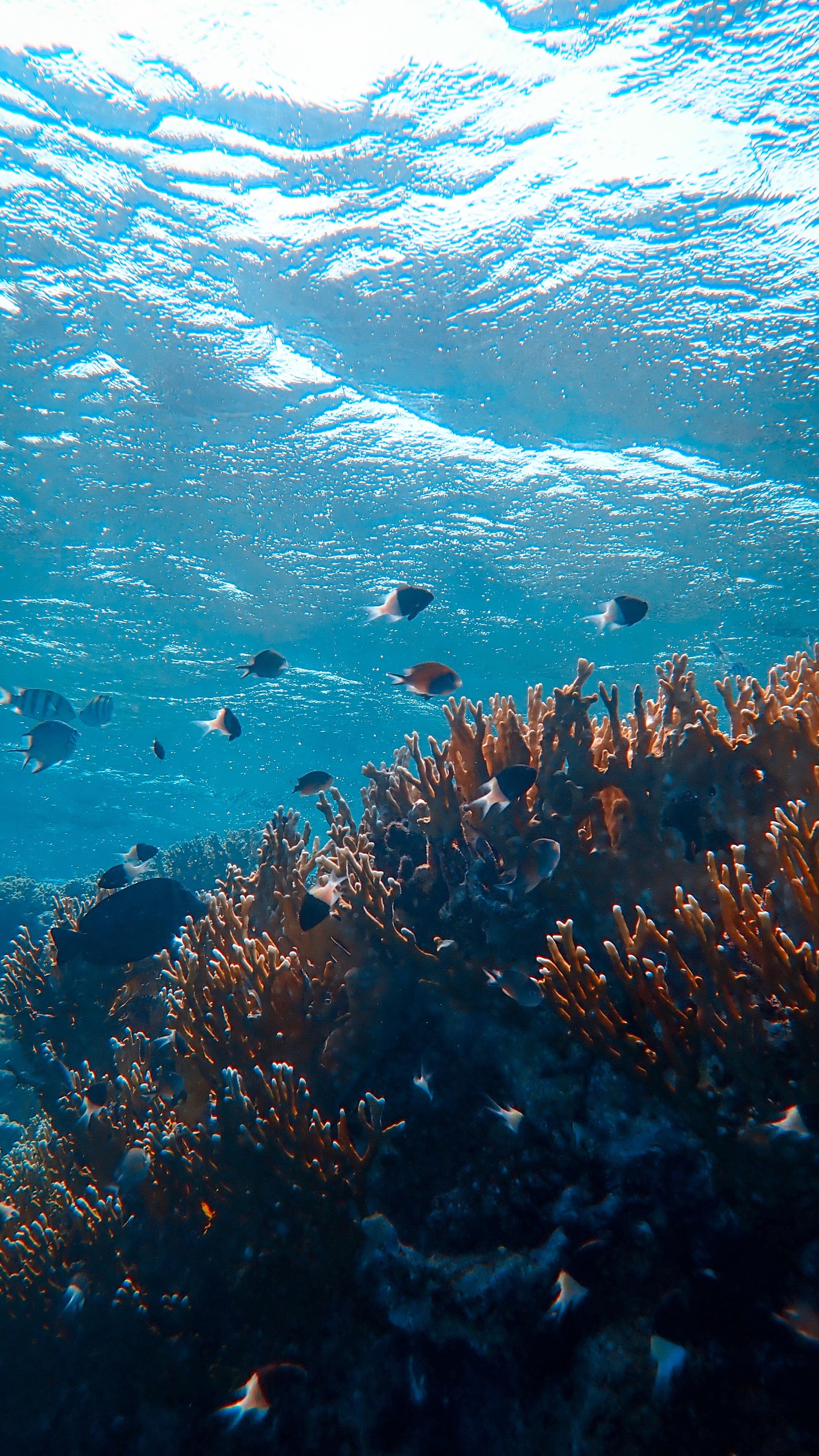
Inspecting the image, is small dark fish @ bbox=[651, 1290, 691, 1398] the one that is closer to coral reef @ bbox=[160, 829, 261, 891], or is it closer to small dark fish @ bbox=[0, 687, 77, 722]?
small dark fish @ bbox=[0, 687, 77, 722]

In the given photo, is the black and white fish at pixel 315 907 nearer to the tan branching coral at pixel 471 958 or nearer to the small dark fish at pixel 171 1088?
the tan branching coral at pixel 471 958

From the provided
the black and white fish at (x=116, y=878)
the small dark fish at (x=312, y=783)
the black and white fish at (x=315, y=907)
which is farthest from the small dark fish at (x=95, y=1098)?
the small dark fish at (x=312, y=783)

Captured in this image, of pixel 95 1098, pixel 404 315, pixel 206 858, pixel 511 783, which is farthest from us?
pixel 206 858

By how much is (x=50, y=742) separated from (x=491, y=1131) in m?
7.16

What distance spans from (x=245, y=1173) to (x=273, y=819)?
8.26 feet

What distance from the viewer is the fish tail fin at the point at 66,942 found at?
15.3 ft

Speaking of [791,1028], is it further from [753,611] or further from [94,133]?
[753,611]

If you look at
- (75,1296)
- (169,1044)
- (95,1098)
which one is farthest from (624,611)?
(75,1296)

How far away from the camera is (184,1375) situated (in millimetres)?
2789

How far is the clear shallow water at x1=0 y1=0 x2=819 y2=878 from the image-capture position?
7586 millimetres

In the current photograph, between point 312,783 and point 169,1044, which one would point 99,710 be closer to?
point 312,783

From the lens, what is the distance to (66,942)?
15.5ft

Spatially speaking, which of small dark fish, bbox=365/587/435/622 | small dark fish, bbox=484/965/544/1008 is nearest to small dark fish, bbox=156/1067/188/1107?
small dark fish, bbox=484/965/544/1008

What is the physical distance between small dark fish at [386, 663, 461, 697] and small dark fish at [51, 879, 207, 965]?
2.41 metres
